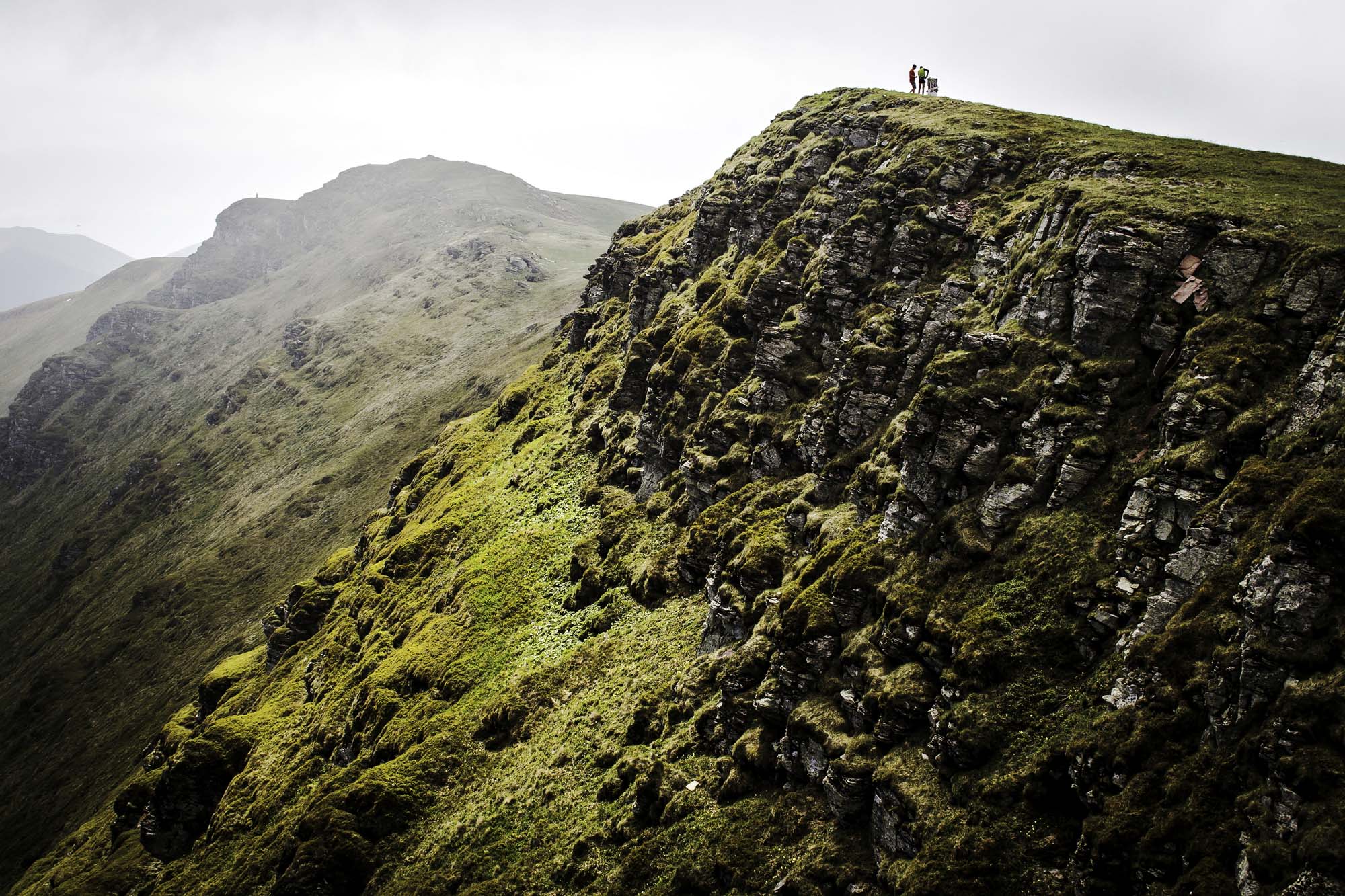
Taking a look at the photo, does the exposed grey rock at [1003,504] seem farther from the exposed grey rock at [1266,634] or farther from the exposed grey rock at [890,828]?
the exposed grey rock at [890,828]

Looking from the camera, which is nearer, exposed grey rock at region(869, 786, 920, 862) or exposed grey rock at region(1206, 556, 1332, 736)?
exposed grey rock at region(1206, 556, 1332, 736)

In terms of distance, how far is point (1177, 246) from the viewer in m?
32.0

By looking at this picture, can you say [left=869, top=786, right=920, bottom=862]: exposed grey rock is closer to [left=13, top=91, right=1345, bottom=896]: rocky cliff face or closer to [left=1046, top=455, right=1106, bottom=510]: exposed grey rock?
[left=13, top=91, right=1345, bottom=896]: rocky cliff face

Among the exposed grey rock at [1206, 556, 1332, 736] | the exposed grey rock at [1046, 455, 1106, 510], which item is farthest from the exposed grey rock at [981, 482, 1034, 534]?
the exposed grey rock at [1206, 556, 1332, 736]

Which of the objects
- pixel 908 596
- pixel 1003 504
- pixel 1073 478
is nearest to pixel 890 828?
pixel 908 596

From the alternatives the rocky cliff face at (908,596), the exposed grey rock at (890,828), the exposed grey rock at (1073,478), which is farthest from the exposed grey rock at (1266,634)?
the exposed grey rock at (890,828)

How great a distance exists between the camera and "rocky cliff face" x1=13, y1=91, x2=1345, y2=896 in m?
21.6

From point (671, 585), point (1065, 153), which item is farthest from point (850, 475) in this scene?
point (1065, 153)

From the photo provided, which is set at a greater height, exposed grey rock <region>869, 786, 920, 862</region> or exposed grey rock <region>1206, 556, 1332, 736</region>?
exposed grey rock <region>1206, 556, 1332, 736</region>

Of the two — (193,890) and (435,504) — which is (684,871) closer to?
(193,890)

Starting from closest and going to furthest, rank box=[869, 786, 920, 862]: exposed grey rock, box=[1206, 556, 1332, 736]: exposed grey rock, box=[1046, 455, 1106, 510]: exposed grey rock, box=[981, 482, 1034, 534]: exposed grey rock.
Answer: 1. box=[1206, 556, 1332, 736]: exposed grey rock
2. box=[869, 786, 920, 862]: exposed grey rock
3. box=[1046, 455, 1106, 510]: exposed grey rock
4. box=[981, 482, 1034, 534]: exposed grey rock

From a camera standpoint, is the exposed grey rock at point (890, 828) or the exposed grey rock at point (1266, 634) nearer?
the exposed grey rock at point (1266, 634)

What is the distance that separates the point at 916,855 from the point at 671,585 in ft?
103

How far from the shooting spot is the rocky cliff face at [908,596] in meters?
21.6
